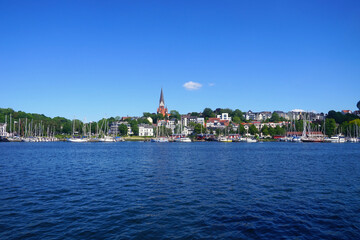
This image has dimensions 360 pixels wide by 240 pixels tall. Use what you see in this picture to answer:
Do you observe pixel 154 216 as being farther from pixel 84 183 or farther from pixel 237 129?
pixel 237 129

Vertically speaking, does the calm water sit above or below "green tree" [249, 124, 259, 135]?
below

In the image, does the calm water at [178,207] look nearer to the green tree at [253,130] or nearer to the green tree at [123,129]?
the green tree at [253,130]

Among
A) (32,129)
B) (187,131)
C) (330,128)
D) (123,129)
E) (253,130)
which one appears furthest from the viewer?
(187,131)

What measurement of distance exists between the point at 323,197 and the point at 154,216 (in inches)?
468

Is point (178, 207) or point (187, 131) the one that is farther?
point (187, 131)

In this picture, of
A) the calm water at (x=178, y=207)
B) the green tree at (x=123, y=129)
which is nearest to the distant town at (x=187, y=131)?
the green tree at (x=123, y=129)

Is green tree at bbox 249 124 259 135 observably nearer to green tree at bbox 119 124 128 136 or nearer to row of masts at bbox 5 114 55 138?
green tree at bbox 119 124 128 136

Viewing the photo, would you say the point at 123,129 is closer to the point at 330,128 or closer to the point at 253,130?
the point at 253,130

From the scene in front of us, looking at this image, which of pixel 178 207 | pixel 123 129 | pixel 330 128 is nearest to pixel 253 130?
pixel 330 128

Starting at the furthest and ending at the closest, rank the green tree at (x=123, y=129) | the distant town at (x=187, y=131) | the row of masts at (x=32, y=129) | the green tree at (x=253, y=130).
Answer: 1. the green tree at (x=123, y=129)
2. the green tree at (x=253, y=130)
3. the row of masts at (x=32, y=129)
4. the distant town at (x=187, y=131)

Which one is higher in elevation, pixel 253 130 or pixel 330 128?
pixel 330 128

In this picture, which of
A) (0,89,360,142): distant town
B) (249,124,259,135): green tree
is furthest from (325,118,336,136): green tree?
(249,124,259,135): green tree

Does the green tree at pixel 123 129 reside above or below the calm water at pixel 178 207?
above

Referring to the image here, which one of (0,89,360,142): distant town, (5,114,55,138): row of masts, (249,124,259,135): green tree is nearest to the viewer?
(0,89,360,142): distant town
